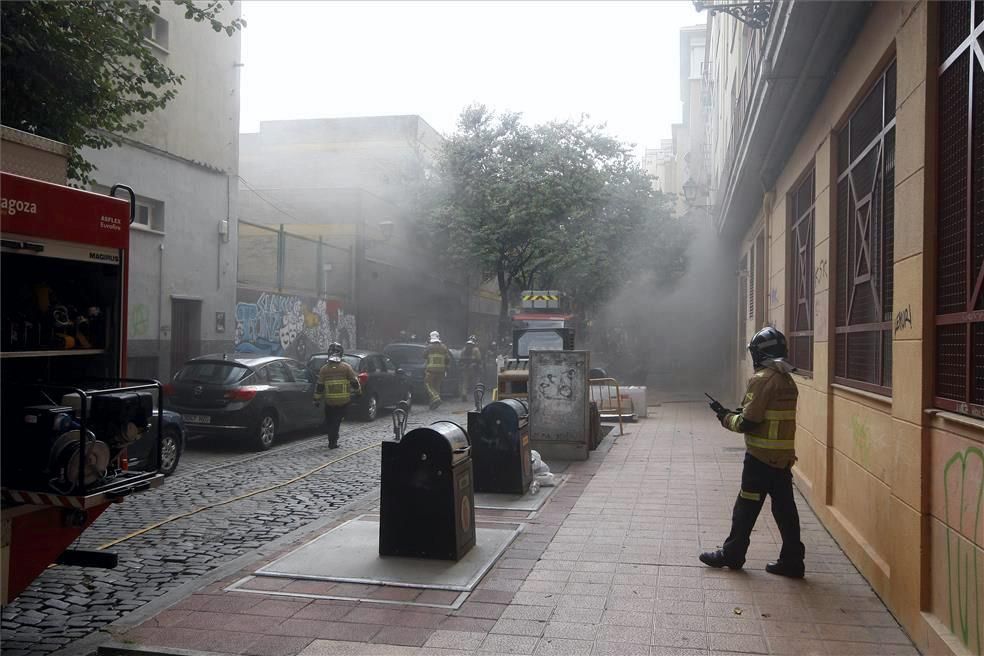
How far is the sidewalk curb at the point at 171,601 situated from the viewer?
4419 mm

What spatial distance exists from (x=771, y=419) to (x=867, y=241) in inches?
62.5

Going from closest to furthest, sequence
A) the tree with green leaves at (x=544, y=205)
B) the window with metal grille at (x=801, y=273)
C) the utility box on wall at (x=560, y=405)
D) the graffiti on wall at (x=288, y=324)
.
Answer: the window with metal grille at (x=801, y=273), the utility box on wall at (x=560, y=405), the graffiti on wall at (x=288, y=324), the tree with green leaves at (x=544, y=205)

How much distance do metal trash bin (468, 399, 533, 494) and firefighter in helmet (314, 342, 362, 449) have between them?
13.7ft

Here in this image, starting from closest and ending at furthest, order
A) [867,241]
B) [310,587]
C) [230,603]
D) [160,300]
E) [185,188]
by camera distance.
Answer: [230,603] → [310,587] → [867,241] → [160,300] → [185,188]

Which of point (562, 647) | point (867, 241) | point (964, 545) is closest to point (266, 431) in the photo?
point (562, 647)

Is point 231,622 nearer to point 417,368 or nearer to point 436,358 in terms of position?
point 436,358

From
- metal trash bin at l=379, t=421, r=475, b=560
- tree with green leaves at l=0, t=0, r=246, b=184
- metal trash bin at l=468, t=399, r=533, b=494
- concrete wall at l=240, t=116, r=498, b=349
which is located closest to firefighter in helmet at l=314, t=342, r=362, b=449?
metal trash bin at l=468, t=399, r=533, b=494

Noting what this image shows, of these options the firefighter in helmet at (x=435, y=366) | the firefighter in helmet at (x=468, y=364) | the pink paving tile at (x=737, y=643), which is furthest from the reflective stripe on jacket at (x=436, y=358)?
the pink paving tile at (x=737, y=643)

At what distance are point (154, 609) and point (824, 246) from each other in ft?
20.3

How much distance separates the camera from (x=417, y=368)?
2062cm

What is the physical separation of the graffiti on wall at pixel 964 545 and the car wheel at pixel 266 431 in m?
9.80

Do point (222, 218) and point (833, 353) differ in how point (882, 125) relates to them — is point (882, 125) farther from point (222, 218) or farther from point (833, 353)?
point (222, 218)

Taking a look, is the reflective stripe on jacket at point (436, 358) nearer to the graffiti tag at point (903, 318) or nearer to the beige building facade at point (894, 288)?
the beige building facade at point (894, 288)

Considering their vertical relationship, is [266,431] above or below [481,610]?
above
